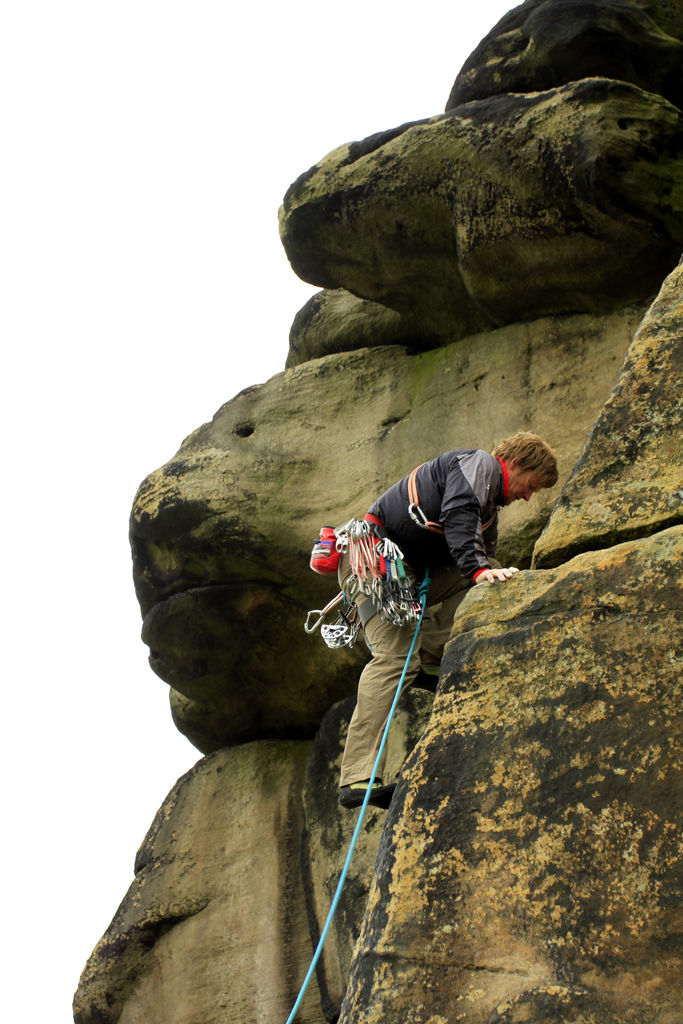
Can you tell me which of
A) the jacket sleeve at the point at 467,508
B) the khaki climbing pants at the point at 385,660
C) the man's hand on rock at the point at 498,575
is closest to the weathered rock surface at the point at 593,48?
the jacket sleeve at the point at 467,508

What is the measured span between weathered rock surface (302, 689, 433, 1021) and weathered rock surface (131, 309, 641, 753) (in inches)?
21.5

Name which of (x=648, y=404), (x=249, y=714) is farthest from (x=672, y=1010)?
(x=249, y=714)

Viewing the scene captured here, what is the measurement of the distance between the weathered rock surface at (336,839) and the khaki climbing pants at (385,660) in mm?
1248

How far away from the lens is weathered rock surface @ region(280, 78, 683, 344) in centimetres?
783

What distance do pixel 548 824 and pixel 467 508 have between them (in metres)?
2.26

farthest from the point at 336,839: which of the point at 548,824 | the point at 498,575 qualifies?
the point at 548,824

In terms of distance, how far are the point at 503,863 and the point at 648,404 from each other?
2223mm

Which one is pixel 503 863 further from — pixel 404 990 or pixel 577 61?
pixel 577 61

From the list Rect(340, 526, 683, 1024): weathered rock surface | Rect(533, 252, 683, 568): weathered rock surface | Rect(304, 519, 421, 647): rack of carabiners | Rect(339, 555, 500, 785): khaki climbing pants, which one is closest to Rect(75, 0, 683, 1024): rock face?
Rect(533, 252, 683, 568): weathered rock surface

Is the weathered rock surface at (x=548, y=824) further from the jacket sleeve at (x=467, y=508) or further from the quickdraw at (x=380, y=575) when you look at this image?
the quickdraw at (x=380, y=575)

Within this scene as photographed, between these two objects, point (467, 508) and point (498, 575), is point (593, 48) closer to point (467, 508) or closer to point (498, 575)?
point (467, 508)

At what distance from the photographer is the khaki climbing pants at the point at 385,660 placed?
6.14 meters

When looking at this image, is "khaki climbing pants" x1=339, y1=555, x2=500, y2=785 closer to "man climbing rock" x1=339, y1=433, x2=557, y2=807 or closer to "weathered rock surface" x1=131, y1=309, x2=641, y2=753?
"man climbing rock" x1=339, y1=433, x2=557, y2=807

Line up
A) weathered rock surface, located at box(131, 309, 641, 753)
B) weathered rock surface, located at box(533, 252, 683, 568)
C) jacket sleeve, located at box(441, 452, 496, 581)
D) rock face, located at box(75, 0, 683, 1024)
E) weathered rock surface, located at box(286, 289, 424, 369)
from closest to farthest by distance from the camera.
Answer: weathered rock surface, located at box(533, 252, 683, 568) < jacket sleeve, located at box(441, 452, 496, 581) < rock face, located at box(75, 0, 683, 1024) < weathered rock surface, located at box(131, 309, 641, 753) < weathered rock surface, located at box(286, 289, 424, 369)
